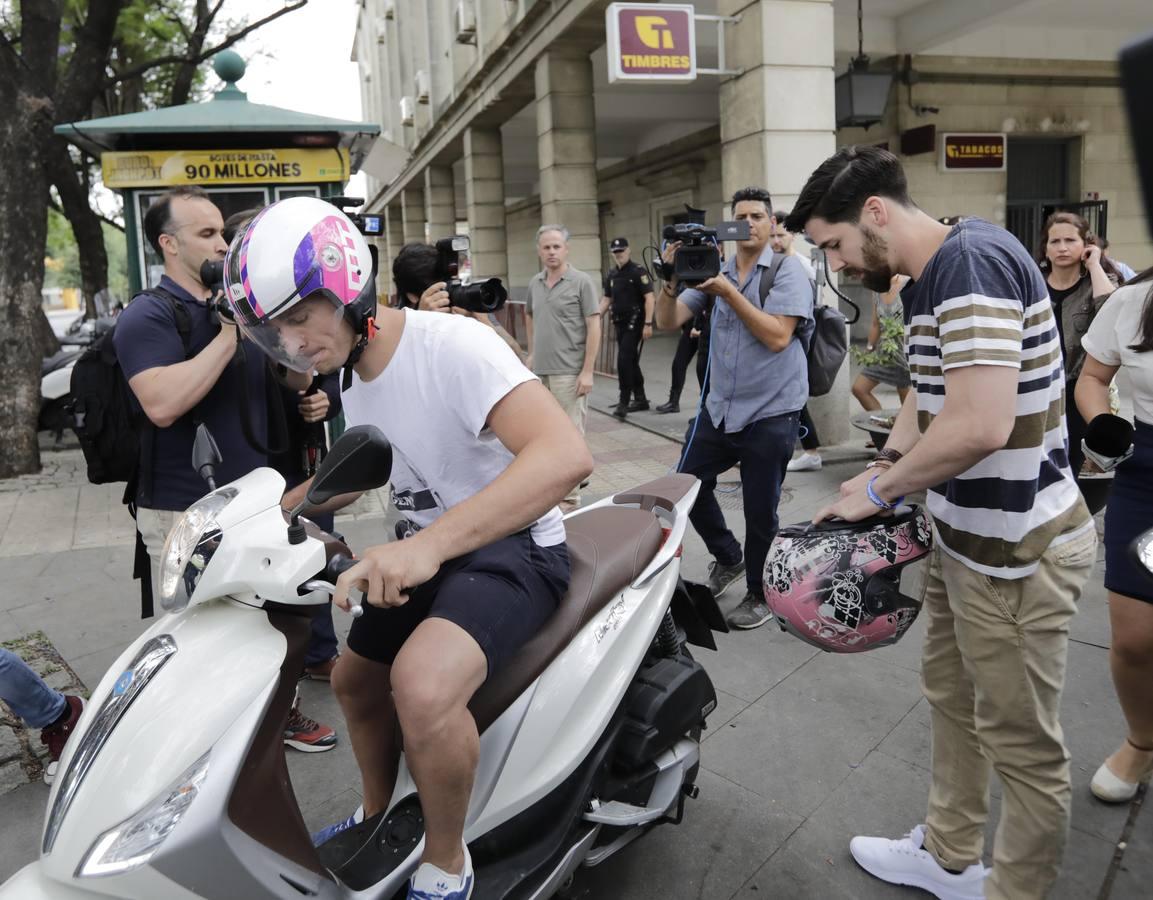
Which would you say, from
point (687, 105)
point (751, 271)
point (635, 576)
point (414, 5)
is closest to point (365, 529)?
point (751, 271)

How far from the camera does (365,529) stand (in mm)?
6199

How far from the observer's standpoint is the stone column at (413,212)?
30156 millimetres

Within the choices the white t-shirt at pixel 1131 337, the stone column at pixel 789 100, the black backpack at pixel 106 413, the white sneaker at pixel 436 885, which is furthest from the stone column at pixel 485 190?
the white sneaker at pixel 436 885

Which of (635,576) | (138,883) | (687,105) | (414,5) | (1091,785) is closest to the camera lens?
(138,883)

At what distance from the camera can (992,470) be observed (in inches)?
80.0

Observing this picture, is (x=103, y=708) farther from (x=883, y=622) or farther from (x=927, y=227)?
(x=927, y=227)

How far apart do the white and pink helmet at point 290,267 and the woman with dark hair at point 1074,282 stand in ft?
13.4

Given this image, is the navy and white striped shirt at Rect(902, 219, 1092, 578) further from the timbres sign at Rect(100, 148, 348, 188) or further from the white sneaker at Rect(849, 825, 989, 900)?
the timbres sign at Rect(100, 148, 348, 188)

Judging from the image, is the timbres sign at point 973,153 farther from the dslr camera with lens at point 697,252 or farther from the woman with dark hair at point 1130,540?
the woman with dark hair at point 1130,540

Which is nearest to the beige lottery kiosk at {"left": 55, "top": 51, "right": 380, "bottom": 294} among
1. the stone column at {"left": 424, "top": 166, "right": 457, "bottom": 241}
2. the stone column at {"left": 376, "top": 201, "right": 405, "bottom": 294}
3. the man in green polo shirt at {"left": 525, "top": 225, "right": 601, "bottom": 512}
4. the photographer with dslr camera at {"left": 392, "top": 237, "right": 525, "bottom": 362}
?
the man in green polo shirt at {"left": 525, "top": 225, "right": 601, "bottom": 512}

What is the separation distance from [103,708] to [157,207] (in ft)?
6.36

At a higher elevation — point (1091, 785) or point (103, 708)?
point (103, 708)

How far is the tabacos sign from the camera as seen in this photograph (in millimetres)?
8273

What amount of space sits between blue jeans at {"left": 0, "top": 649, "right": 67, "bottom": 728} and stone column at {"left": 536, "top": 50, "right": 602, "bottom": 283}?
997cm
